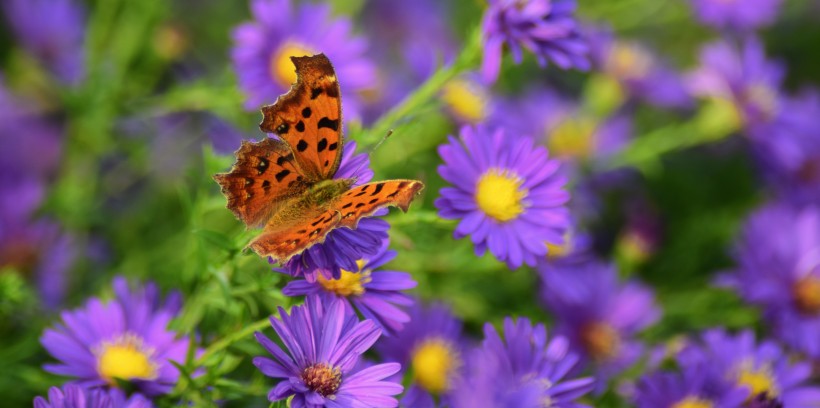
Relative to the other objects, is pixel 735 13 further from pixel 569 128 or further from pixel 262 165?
pixel 262 165

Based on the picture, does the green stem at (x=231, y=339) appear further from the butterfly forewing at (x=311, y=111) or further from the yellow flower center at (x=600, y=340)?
the yellow flower center at (x=600, y=340)

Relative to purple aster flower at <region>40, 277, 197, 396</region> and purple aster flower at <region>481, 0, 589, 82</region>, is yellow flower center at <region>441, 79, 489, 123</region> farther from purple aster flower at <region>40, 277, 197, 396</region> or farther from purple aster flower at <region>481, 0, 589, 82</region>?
purple aster flower at <region>40, 277, 197, 396</region>

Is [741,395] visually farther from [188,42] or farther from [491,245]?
[188,42]

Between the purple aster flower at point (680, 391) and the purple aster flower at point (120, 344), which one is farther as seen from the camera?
the purple aster flower at point (680, 391)

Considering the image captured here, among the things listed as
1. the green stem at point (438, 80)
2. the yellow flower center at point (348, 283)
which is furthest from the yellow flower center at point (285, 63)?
the yellow flower center at point (348, 283)

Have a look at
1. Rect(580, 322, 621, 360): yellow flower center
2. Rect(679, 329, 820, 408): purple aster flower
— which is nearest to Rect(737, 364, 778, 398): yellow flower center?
Rect(679, 329, 820, 408): purple aster flower

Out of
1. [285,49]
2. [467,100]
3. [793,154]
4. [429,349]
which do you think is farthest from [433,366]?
[793,154]
